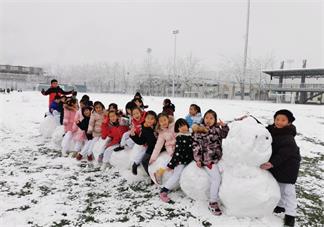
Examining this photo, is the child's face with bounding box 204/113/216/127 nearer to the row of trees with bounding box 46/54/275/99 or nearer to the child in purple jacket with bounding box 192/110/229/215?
the child in purple jacket with bounding box 192/110/229/215

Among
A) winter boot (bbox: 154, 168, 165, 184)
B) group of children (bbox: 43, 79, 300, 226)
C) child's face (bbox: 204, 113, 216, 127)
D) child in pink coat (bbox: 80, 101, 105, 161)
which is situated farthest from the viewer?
child in pink coat (bbox: 80, 101, 105, 161)

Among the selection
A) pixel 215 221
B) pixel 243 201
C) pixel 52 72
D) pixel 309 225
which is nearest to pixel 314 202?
pixel 309 225

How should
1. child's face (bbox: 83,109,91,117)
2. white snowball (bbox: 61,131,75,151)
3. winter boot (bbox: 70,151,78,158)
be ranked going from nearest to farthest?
winter boot (bbox: 70,151,78,158) < child's face (bbox: 83,109,91,117) < white snowball (bbox: 61,131,75,151)

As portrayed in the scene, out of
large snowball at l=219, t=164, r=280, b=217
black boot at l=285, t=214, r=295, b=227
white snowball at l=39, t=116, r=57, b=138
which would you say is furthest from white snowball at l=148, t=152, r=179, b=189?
white snowball at l=39, t=116, r=57, b=138

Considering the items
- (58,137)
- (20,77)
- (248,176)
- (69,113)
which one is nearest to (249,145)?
(248,176)

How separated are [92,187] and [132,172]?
0.70 metres

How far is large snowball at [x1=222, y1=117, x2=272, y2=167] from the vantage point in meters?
3.41

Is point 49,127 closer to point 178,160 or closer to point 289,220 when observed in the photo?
point 178,160

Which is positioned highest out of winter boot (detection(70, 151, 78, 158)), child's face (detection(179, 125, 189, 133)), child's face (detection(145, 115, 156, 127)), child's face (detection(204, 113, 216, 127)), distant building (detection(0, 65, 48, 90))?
distant building (detection(0, 65, 48, 90))

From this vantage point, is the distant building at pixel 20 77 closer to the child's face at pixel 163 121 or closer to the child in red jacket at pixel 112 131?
the child in red jacket at pixel 112 131

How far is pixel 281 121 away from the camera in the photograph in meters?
3.62

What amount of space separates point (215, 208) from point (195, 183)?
0.42 metres

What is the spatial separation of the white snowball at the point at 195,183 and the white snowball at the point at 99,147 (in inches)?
81.8

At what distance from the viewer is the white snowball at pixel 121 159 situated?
5047mm
